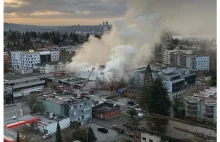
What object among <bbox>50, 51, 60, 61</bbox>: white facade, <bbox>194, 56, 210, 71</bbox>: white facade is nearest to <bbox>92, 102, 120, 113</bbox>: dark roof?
<bbox>194, 56, 210, 71</bbox>: white facade

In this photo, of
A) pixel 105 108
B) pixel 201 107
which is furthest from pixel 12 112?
pixel 201 107

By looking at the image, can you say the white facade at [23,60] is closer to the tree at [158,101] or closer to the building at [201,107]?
the tree at [158,101]

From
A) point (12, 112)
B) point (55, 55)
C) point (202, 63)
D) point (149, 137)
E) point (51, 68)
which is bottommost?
point (12, 112)

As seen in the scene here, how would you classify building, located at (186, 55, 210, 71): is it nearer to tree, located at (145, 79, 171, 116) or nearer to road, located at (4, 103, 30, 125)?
tree, located at (145, 79, 171, 116)

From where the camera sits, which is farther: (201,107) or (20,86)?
(20,86)

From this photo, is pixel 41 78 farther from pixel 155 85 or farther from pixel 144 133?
pixel 144 133

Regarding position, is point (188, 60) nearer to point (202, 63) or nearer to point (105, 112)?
point (202, 63)
